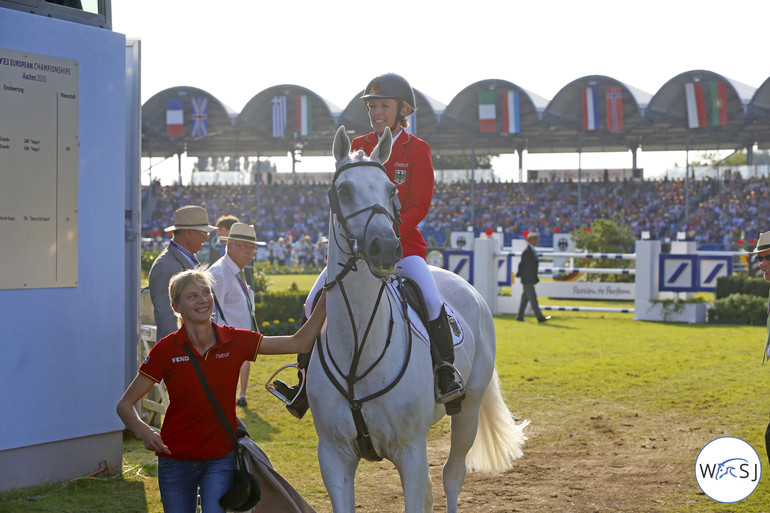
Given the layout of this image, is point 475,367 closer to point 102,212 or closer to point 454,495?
point 454,495

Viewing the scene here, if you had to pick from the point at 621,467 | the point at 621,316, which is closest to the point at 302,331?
the point at 621,467

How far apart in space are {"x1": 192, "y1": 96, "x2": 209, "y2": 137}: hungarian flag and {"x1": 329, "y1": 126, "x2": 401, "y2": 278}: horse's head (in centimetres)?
4069

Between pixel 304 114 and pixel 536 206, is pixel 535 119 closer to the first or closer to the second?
pixel 536 206

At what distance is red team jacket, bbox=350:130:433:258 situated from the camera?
4590mm

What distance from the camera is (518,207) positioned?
47.9 m

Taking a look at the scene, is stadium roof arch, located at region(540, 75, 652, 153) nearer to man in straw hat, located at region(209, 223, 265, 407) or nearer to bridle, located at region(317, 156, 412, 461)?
man in straw hat, located at region(209, 223, 265, 407)

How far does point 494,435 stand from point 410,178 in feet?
7.77

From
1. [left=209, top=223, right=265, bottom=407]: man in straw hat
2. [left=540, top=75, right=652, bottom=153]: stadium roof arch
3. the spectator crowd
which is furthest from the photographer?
the spectator crowd

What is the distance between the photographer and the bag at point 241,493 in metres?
3.46

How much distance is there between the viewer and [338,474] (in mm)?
3930

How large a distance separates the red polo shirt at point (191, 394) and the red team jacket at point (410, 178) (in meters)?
1.48

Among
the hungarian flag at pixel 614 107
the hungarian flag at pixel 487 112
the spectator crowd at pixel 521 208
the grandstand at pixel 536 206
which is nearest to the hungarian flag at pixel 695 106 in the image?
the hungarian flag at pixel 614 107

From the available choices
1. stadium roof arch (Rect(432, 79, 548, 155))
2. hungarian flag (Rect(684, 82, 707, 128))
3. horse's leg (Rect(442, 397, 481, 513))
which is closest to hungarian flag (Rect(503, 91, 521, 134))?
stadium roof arch (Rect(432, 79, 548, 155))

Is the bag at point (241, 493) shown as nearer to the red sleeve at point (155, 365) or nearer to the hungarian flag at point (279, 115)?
the red sleeve at point (155, 365)
